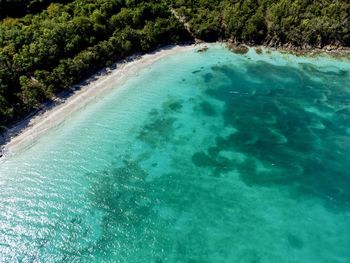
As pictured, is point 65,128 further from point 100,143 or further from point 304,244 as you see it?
point 304,244

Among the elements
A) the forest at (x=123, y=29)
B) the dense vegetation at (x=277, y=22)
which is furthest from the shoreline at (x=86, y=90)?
the dense vegetation at (x=277, y=22)

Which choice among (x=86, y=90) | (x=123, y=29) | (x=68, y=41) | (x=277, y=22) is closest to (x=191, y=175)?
(x=86, y=90)

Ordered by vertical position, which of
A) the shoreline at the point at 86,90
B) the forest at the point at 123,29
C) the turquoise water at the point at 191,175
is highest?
the forest at the point at 123,29

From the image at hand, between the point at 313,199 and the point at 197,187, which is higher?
the point at 197,187

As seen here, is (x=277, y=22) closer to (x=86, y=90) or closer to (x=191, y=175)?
(x=86, y=90)

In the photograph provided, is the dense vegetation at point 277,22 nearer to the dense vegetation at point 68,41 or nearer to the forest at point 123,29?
the forest at point 123,29

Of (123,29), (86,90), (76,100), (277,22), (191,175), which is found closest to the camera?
(191,175)

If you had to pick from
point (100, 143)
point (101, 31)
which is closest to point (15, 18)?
point (101, 31)
